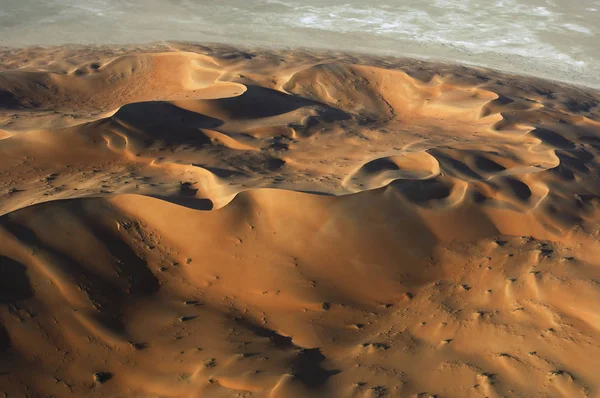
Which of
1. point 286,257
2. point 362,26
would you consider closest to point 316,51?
point 362,26

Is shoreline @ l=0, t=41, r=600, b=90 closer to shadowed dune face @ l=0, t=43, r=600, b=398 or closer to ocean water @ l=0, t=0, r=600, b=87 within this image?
ocean water @ l=0, t=0, r=600, b=87

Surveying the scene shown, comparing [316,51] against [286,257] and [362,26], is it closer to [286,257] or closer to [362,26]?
[362,26]

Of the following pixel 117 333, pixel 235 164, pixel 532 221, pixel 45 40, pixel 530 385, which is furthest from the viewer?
pixel 45 40

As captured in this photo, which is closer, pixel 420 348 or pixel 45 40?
pixel 420 348

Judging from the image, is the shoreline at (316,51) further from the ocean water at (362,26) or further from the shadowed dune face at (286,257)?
the shadowed dune face at (286,257)

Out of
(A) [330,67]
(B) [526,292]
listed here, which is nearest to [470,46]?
(A) [330,67]

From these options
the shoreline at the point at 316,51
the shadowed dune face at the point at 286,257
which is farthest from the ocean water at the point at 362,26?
the shadowed dune face at the point at 286,257

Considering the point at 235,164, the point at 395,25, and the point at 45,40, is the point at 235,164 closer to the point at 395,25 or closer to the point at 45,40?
the point at 45,40
